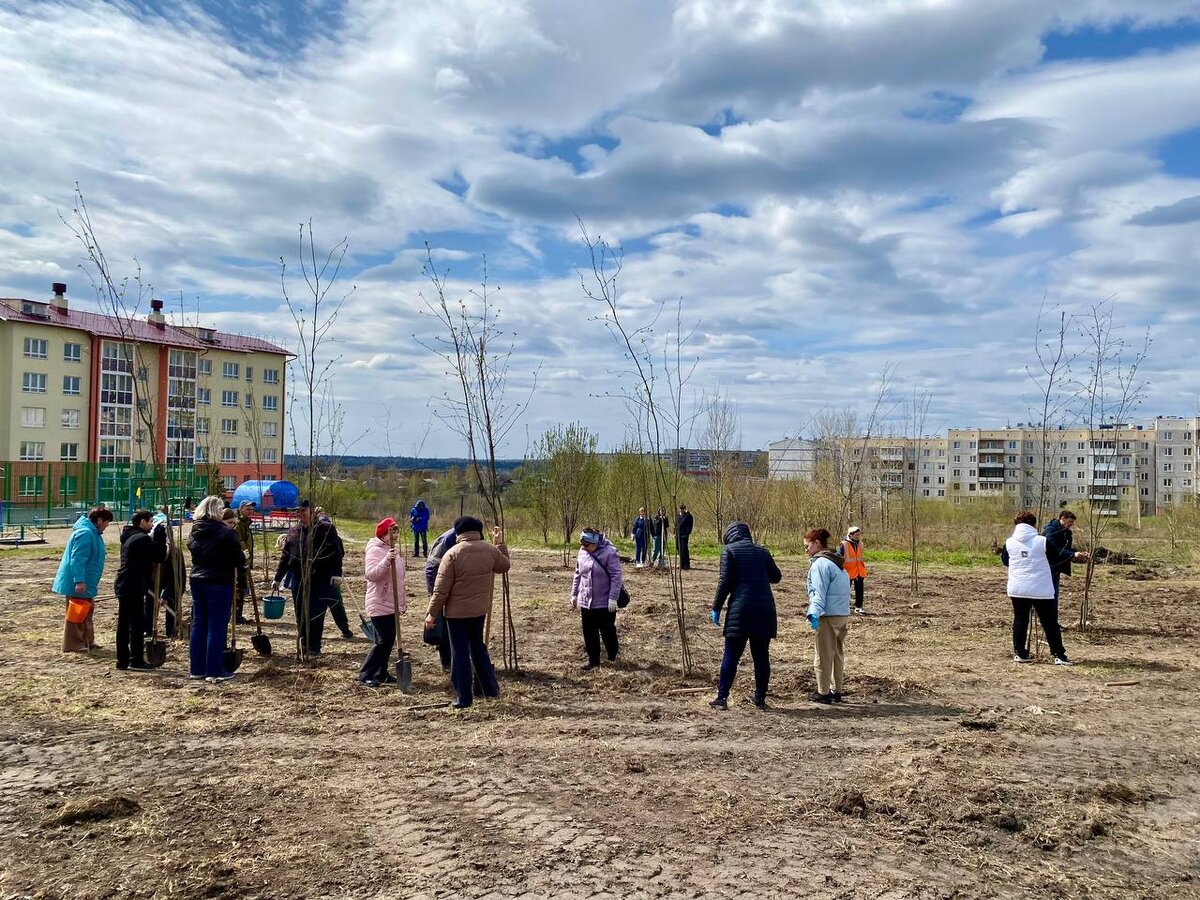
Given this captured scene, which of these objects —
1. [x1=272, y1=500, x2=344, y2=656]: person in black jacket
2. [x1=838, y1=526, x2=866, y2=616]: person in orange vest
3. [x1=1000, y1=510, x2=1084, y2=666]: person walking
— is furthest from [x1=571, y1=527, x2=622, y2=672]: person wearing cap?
[x1=838, y1=526, x2=866, y2=616]: person in orange vest

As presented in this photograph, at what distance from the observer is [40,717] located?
6.92 meters

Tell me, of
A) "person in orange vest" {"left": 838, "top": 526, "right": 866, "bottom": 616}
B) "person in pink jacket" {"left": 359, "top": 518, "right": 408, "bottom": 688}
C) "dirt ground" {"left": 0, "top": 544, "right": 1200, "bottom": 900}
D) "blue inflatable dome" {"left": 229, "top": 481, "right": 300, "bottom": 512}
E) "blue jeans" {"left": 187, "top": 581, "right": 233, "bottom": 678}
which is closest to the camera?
"dirt ground" {"left": 0, "top": 544, "right": 1200, "bottom": 900}

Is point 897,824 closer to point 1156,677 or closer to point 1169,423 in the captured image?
point 1156,677

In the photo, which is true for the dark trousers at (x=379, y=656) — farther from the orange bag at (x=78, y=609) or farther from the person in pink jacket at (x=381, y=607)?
the orange bag at (x=78, y=609)

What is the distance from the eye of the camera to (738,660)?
733cm

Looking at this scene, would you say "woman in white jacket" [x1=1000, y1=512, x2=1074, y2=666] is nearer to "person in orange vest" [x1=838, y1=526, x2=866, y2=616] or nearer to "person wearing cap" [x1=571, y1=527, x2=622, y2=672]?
"person in orange vest" [x1=838, y1=526, x2=866, y2=616]

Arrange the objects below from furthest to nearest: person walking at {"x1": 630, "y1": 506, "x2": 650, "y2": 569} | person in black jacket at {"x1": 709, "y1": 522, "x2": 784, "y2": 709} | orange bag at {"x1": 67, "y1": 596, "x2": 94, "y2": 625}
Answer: person walking at {"x1": 630, "y1": 506, "x2": 650, "y2": 569} → orange bag at {"x1": 67, "y1": 596, "x2": 94, "y2": 625} → person in black jacket at {"x1": 709, "y1": 522, "x2": 784, "y2": 709}

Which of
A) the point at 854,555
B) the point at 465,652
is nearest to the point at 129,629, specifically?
the point at 465,652

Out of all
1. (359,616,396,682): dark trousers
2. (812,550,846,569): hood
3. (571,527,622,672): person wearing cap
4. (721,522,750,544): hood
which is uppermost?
(721,522,750,544): hood

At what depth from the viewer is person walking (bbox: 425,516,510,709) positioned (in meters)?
7.15

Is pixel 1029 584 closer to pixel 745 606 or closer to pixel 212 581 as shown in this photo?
pixel 745 606

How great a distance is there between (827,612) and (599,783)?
2942 millimetres

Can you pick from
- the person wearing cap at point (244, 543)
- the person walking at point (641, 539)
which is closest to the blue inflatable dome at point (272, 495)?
the person walking at point (641, 539)

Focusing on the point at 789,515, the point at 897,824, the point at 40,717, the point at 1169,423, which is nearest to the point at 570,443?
the point at 789,515
